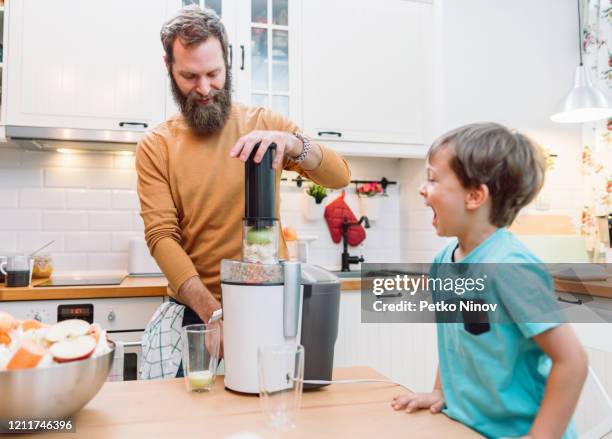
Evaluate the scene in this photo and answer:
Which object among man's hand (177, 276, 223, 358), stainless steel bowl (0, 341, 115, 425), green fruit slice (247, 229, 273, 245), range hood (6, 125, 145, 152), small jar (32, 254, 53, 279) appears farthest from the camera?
small jar (32, 254, 53, 279)

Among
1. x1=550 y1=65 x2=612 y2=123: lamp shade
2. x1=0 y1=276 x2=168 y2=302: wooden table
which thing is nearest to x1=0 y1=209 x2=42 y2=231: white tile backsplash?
x1=0 y1=276 x2=168 y2=302: wooden table

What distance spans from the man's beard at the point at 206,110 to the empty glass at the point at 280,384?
0.86 metres

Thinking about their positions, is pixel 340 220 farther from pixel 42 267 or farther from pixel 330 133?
pixel 42 267

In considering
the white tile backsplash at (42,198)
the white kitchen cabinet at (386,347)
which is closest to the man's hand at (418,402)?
the white kitchen cabinet at (386,347)

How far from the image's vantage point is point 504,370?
839mm

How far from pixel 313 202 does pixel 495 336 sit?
6.65 ft

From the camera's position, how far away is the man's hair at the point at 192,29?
145 centimetres

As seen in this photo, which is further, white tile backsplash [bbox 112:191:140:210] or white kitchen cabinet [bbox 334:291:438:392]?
white tile backsplash [bbox 112:191:140:210]

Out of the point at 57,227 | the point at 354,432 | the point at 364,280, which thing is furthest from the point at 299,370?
the point at 57,227

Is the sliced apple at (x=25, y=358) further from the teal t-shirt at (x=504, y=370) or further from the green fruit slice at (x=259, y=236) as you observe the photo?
the teal t-shirt at (x=504, y=370)

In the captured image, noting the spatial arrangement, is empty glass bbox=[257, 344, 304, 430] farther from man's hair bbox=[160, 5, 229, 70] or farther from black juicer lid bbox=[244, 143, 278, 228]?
man's hair bbox=[160, 5, 229, 70]

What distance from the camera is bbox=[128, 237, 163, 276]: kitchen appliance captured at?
2477 millimetres

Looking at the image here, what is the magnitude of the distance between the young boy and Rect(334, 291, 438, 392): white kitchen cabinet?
4.40ft

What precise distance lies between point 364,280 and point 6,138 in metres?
1.65
